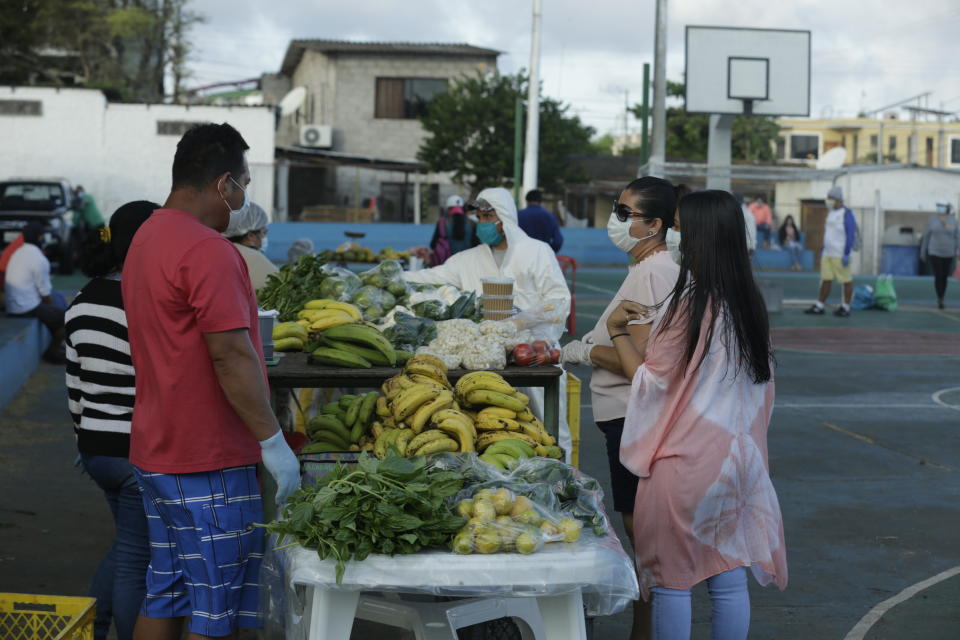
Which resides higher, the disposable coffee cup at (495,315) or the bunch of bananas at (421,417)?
the disposable coffee cup at (495,315)

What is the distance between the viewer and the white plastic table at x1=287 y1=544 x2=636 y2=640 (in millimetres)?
3516

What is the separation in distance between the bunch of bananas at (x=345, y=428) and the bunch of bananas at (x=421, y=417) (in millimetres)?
208

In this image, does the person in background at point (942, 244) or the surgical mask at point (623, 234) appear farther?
the person in background at point (942, 244)

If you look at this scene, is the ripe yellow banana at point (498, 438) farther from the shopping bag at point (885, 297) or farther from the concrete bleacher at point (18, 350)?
the shopping bag at point (885, 297)

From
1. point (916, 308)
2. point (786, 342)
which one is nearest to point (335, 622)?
point (786, 342)

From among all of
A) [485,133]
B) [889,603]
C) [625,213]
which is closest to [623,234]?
[625,213]

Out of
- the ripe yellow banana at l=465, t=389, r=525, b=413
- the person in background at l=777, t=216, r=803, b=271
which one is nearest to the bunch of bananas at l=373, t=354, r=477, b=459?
the ripe yellow banana at l=465, t=389, r=525, b=413

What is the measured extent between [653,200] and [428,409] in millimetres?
1364

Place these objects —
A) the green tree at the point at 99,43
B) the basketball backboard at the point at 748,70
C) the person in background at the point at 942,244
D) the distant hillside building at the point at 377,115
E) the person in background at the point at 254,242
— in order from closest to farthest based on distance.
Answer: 1. the person in background at the point at 254,242
2. the person in background at the point at 942,244
3. the basketball backboard at the point at 748,70
4. the green tree at the point at 99,43
5. the distant hillside building at the point at 377,115

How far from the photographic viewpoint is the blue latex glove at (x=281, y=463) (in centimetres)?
374

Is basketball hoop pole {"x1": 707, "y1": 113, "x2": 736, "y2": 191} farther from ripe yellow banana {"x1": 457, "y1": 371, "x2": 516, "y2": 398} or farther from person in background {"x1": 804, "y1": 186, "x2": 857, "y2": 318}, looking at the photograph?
ripe yellow banana {"x1": 457, "y1": 371, "x2": 516, "y2": 398}

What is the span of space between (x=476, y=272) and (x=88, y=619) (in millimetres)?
4155

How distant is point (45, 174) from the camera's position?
36.0 m

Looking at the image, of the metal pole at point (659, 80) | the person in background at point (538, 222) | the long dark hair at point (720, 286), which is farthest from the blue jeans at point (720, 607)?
the metal pole at point (659, 80)
